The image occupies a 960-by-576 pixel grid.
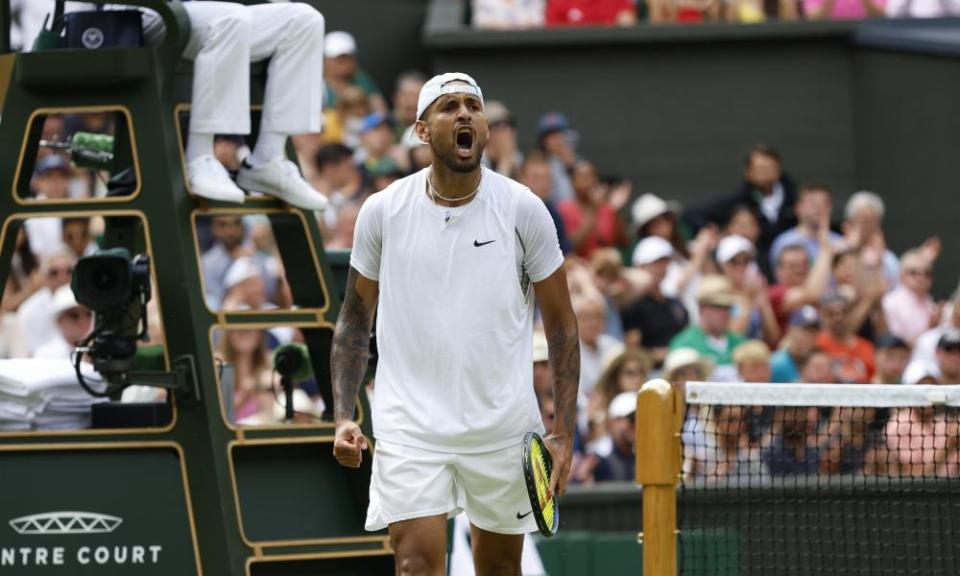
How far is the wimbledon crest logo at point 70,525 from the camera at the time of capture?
7.80m

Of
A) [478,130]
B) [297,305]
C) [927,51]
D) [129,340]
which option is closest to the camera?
[478,130]

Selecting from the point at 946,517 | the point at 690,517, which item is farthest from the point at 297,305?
the point at 946,517

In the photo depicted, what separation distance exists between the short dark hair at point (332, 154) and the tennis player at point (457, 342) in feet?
24.3

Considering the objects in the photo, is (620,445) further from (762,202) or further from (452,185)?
(452,185)

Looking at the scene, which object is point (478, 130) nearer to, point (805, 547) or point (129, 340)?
point (129, 340)

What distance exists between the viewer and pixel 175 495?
25.7ft

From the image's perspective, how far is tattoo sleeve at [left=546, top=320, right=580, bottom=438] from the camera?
22.2 ft

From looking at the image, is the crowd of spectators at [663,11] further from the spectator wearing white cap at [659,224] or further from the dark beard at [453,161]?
the dark beard at [453,161]

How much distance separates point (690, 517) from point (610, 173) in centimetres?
655

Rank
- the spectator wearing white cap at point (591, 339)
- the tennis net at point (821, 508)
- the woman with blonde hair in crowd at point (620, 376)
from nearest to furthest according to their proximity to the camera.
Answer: the tennis net at point (821, 508), the woman with blonde hair in crowd at point (620, 376), the spectator wearing white cap at point (591, 339)

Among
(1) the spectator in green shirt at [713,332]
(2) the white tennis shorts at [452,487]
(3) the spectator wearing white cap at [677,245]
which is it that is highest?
(2) the white tennis shorts at [452,487]

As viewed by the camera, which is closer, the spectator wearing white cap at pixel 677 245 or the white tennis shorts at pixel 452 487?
the white tennis shorts at pixel 452 487

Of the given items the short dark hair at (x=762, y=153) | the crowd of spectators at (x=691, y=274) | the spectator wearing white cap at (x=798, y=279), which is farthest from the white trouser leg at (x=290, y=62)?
the short dark hair at (x=762, y=153)

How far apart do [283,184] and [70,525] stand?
1.64 metres
